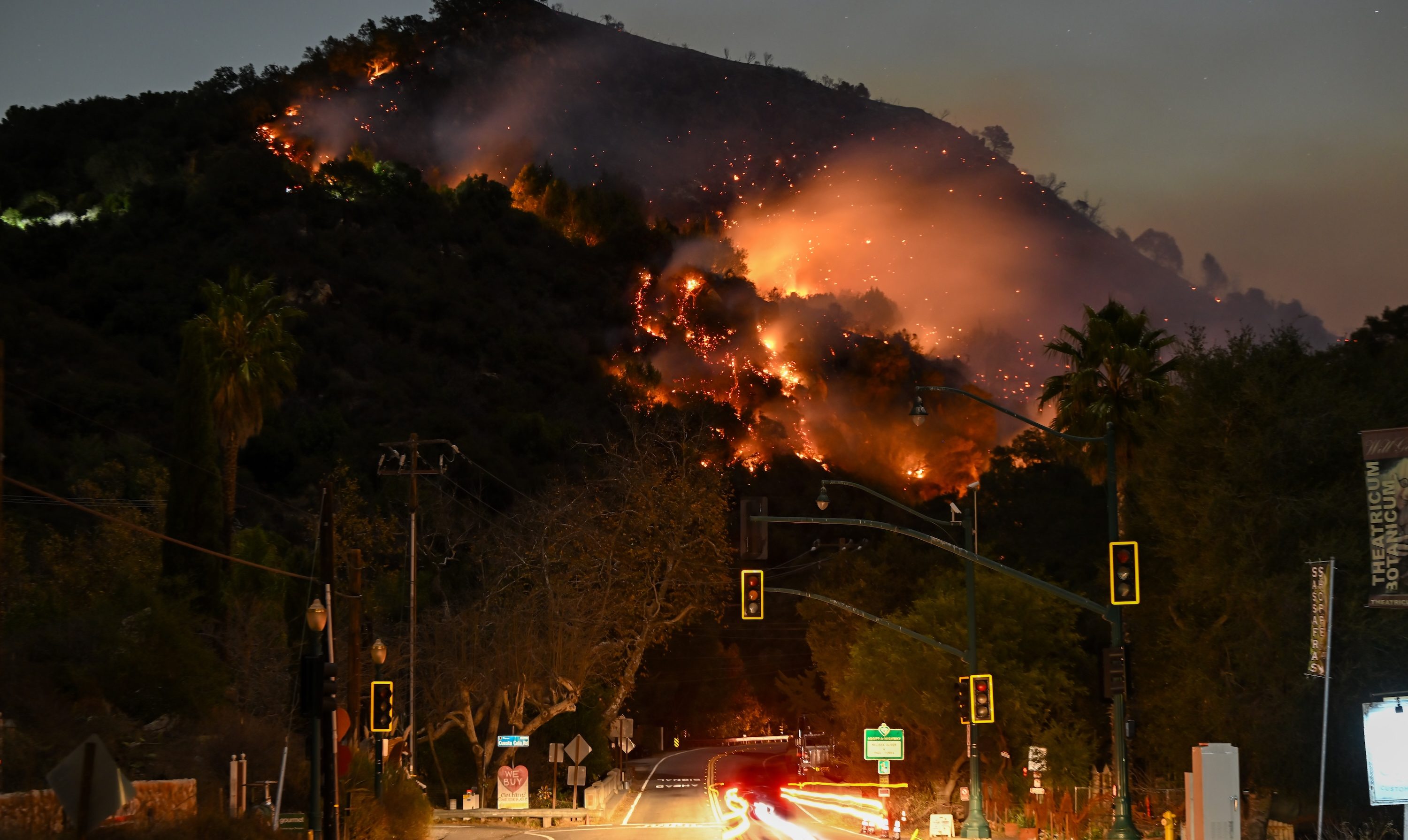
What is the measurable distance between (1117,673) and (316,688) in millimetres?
16173

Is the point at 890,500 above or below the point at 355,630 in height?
above

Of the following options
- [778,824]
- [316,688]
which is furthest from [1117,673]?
[778,824]

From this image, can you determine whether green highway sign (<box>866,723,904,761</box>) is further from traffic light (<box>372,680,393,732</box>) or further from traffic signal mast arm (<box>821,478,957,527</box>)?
traffic light (<box>372,680,393,732</box>)

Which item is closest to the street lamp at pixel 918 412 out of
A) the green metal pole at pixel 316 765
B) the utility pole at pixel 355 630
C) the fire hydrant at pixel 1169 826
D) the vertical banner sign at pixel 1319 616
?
the vertical banner sign at pixel 1319 616

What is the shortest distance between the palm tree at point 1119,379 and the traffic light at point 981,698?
971cm

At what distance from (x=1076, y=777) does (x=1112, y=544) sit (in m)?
24.6

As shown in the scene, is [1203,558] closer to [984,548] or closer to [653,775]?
[984,548]

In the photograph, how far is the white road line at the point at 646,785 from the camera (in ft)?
159

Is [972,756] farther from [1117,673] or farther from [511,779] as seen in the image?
[511,779]

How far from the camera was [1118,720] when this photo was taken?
29391mm

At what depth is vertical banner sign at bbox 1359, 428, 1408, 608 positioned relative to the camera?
2292cm

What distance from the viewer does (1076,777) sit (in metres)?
47.9

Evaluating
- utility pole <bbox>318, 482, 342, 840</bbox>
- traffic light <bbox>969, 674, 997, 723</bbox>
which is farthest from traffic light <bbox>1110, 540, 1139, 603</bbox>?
utility pole <bbox>318, 482, 342, 840</bbox>

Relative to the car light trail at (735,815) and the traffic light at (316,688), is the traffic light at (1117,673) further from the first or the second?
the traffic light at (316,688)
